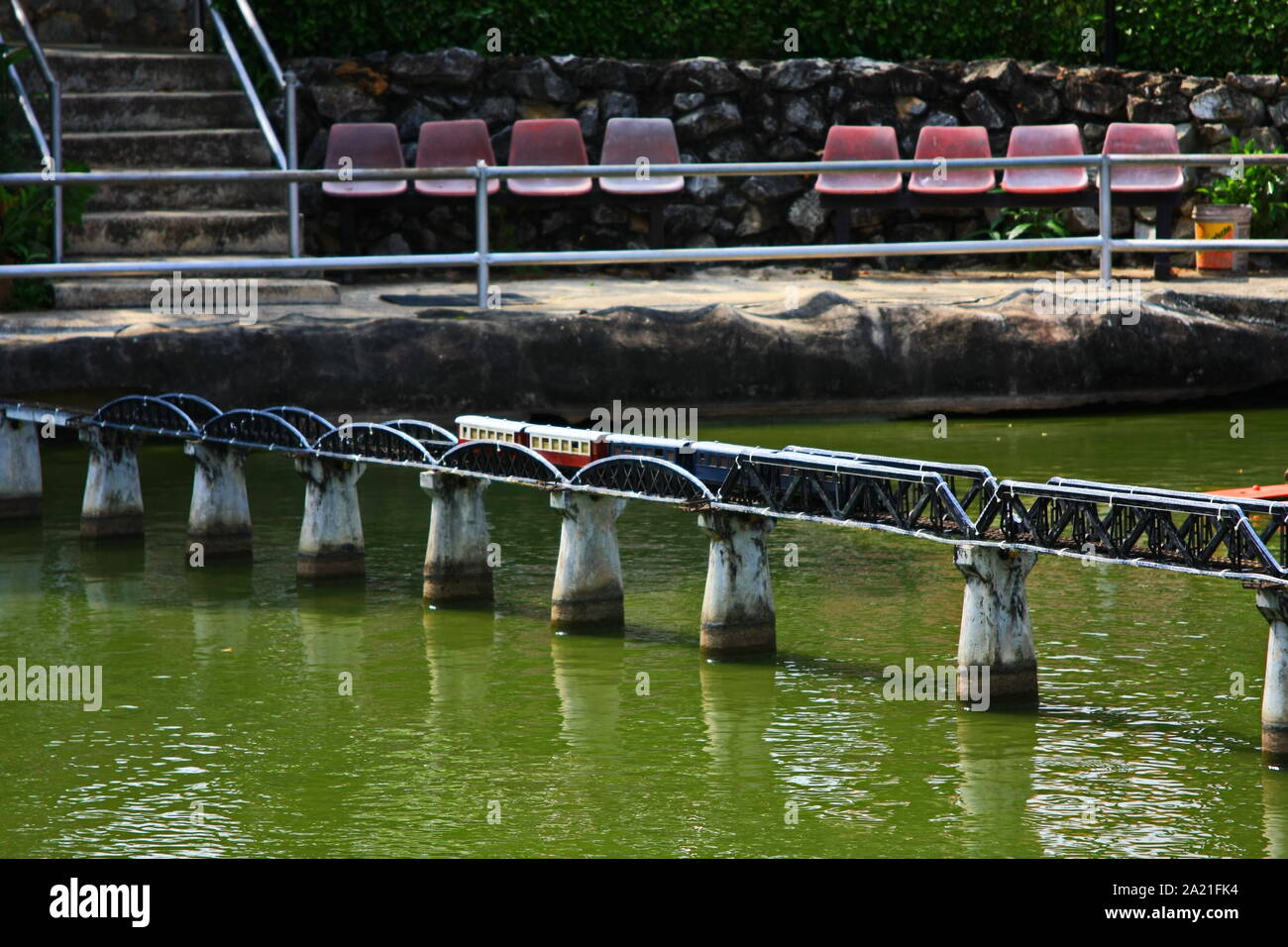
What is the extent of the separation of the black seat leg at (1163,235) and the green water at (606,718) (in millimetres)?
6149

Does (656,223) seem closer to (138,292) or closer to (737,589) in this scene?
(138,292)

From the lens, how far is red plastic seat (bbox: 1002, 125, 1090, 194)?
63.5ft

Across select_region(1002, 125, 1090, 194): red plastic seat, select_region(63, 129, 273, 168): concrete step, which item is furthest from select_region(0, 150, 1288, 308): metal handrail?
select_region(63, 129, 273, 168): concrete step

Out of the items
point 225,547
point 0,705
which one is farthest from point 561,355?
point 0,705

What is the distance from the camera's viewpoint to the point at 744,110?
21.4 metres

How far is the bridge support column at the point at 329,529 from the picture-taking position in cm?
1252

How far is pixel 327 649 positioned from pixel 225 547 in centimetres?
225

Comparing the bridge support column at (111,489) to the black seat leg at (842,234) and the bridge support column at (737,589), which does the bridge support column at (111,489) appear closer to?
the bridge support column at (737,589)

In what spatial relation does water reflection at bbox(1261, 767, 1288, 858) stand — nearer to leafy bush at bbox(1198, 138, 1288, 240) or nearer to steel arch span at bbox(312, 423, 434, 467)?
steel arch span at bbox(312, 423, 434, 467)

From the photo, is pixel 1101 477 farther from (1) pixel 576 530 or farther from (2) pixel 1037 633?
(1) pixel 576 530

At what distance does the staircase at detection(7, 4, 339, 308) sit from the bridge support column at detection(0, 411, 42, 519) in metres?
2.62

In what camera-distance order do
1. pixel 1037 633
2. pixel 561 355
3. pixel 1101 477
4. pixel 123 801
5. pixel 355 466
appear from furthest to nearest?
1. pixel 561 355
2. pixel 1101 477
3. pixel 355 466
4. pixel 1037 633
5. pixel 123 801

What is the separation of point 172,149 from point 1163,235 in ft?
27.2

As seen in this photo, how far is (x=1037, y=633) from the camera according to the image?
11102 mm
